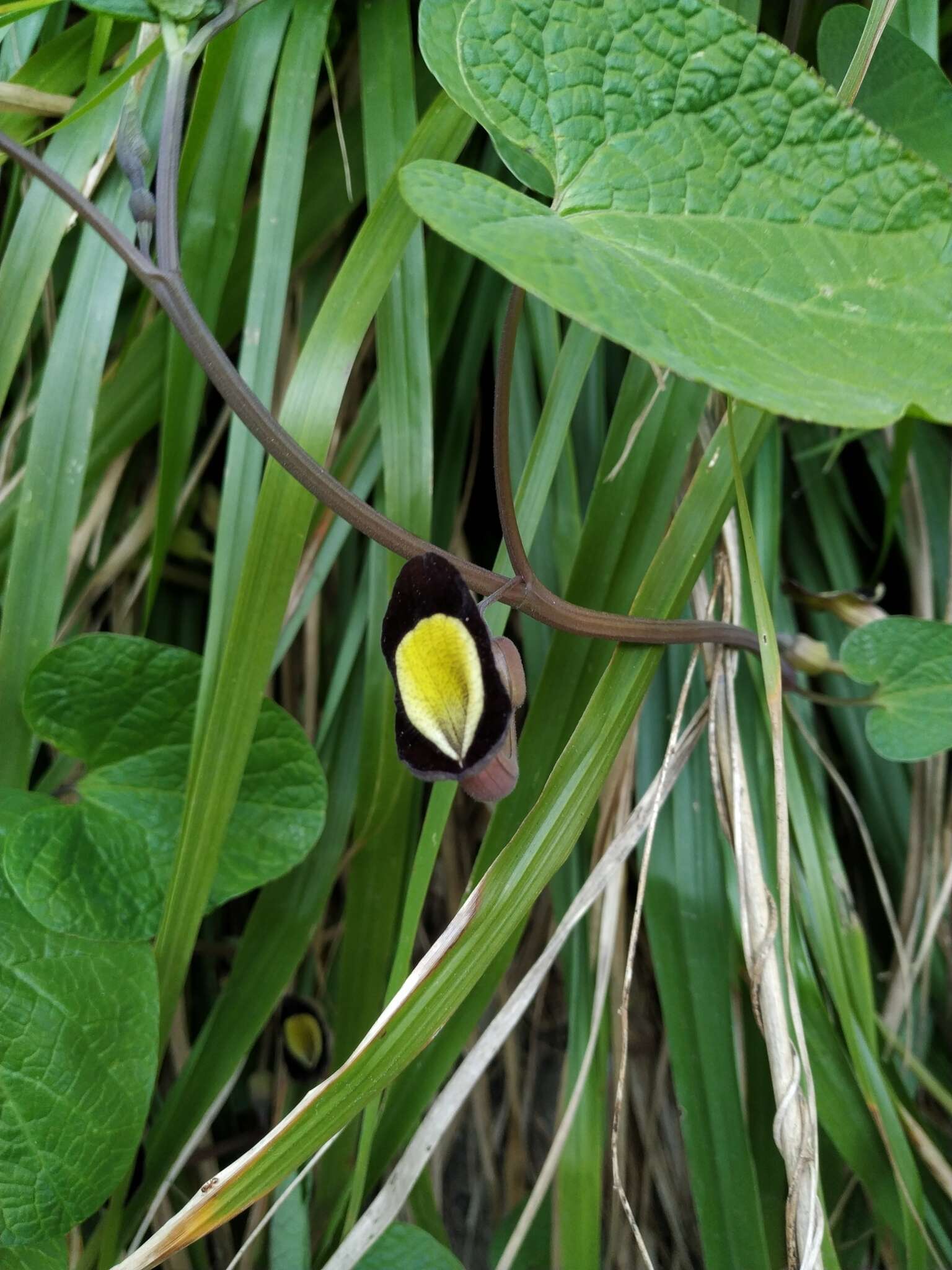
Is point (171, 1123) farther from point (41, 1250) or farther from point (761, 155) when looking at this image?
point (761, 155)

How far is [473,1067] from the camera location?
658 mm

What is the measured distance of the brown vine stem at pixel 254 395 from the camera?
1.53 ft

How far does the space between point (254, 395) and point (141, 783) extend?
348mm

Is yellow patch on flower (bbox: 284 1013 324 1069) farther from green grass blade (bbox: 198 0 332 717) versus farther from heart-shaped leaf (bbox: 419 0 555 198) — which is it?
heart-shaped leaf (bbox: 419 0 555 198)

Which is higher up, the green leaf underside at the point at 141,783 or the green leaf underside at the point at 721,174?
the green leaf underside at the point at 721,174

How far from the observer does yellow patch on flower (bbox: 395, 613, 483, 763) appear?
385mm

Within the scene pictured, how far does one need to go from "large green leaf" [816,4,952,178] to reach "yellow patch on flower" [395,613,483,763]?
536 millimetres

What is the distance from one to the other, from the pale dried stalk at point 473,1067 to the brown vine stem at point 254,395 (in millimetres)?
247

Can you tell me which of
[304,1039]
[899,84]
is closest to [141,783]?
[304,1039]

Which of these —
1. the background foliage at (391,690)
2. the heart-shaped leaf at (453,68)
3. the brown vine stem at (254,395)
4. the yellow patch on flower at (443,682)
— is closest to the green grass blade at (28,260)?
the background foliage at (391,690)

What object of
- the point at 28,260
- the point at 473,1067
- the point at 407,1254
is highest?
the point at 28,260

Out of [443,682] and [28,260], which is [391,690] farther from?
[28,260]

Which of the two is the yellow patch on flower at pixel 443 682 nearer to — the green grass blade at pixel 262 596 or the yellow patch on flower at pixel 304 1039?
the green grass blade at pixel 262 596

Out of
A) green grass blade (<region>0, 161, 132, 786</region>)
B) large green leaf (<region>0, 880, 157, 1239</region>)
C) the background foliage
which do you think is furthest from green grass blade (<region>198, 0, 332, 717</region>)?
large green leaf (<region>0, 880, 157, 1239</region>)
